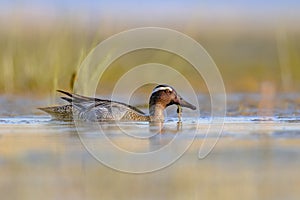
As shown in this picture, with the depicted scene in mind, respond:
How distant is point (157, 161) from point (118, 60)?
6534 mm

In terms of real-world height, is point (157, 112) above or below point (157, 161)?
above

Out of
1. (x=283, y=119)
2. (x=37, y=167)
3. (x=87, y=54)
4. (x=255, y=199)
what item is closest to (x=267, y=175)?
(x=255, y=199)

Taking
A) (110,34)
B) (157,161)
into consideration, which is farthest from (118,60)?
(157,161)

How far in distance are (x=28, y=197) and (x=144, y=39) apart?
8.26 metres

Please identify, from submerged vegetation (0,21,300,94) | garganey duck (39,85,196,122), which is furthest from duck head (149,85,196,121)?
submerged vegetation (0,21,300,94)

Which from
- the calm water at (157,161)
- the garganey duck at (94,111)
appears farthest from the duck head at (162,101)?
the calm water at (157,161)

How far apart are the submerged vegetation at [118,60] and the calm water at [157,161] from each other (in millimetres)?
800

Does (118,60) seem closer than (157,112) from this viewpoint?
No

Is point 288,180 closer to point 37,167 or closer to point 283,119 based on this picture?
point 37,167

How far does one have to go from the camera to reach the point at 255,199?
20.5 ft

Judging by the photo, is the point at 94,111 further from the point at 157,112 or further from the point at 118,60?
the point at 118,60

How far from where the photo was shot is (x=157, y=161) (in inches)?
305

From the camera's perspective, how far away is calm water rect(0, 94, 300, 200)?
653 cm

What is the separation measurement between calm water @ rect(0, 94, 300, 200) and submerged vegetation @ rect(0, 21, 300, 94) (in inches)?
31.5
